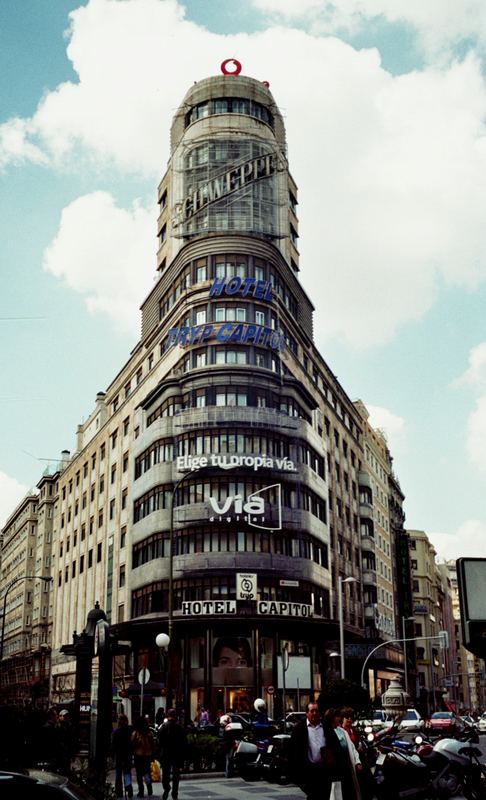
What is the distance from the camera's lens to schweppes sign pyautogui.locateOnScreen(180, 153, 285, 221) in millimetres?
59406

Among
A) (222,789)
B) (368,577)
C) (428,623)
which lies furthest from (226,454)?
(428,623)

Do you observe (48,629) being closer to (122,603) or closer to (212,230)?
(122,603)

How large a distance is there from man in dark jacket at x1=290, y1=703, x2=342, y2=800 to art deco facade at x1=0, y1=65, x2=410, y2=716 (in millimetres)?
28787

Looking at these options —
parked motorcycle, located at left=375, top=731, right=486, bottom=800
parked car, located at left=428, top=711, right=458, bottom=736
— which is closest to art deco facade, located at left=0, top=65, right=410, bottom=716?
parked car, located at left=428, top=711, right=458, bottom=736

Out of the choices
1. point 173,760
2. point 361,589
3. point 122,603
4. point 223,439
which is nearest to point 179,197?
point 223,439

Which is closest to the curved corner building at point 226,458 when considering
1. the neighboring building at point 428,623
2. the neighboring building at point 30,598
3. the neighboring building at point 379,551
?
the neighboring building at point 379,551

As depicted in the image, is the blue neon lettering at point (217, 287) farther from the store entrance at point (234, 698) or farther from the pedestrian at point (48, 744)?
the pedestrian at point (48, 744)

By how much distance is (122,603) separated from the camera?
59.4 m

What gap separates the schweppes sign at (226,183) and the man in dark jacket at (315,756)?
50.6 m

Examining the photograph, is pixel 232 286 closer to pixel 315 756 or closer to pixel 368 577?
pixel 368 577

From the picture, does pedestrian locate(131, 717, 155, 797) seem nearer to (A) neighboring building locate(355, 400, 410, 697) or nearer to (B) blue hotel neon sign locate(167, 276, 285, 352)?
(B) blue hotel neon sign locate(167, 276, 285, 352)

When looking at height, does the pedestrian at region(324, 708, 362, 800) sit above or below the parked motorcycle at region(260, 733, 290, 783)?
above

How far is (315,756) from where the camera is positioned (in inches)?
446

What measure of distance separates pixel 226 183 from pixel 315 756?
51839mm
